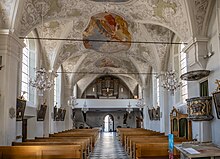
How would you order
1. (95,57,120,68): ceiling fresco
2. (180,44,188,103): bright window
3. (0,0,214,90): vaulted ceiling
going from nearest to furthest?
1. (0,0,214,90): vaulted ceiling
2. (180,44,188,103): bright window
3. (95,57,120,68): ceiling fresco

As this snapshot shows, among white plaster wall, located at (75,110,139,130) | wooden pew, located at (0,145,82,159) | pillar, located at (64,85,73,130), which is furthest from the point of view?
white plaster wall, located at (75,110,139,130)

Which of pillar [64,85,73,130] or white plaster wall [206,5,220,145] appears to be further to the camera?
pillar [64,85,73,130]

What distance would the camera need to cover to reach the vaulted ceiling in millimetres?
11250

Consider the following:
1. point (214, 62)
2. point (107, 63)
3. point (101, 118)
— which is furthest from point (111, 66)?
point (214, 62)

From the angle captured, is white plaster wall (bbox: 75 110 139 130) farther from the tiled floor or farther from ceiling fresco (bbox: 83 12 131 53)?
the tiled floor

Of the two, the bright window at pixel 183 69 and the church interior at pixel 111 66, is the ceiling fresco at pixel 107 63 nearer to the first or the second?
the church interior at pixel 111 66

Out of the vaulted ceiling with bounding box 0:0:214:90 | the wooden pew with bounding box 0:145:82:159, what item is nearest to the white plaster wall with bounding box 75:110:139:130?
the vaulted ceiling with bounding box 0:0:214:90

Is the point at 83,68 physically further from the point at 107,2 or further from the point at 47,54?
the point at 107,2

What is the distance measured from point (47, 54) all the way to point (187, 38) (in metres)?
9.28

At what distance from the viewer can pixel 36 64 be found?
16.0m

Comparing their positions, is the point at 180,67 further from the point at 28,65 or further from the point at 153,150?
the point at 28,65

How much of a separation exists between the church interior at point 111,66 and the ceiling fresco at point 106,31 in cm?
6

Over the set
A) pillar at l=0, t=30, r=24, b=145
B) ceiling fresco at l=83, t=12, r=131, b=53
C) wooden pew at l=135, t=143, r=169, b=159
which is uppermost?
ceiling fresco at l=83, t=12, r=131, b=53

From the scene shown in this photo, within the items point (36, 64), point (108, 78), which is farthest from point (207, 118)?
point (108, 78)
